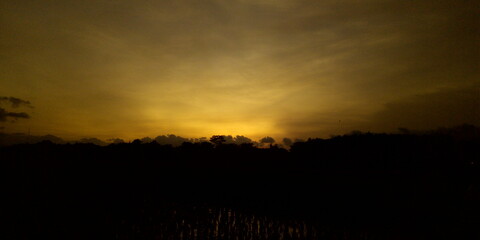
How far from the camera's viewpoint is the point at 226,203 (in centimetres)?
1054

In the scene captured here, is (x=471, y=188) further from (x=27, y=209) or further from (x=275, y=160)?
(x=27, y=209)

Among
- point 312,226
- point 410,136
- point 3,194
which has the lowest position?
point 312,226

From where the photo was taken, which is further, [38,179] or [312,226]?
[38,179]

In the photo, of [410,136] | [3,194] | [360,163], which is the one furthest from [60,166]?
[410,136]

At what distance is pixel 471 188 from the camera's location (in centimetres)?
1048

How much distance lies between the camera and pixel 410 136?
69.2ft

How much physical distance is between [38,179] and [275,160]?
39.8 feet

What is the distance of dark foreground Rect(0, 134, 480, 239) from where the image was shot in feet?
27.4

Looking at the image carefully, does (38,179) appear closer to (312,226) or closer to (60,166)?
(60,166)

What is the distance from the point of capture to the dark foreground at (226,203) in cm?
834

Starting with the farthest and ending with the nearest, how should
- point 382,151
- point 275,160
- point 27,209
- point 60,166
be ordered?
point 382,151 → point 275,160 → point 60,166 → point 27,209

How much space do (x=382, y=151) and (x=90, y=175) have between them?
1753 cm

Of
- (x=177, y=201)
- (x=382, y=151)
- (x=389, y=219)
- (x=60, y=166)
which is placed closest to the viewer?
(x=389, y=219)

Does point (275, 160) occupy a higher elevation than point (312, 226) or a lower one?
higher
